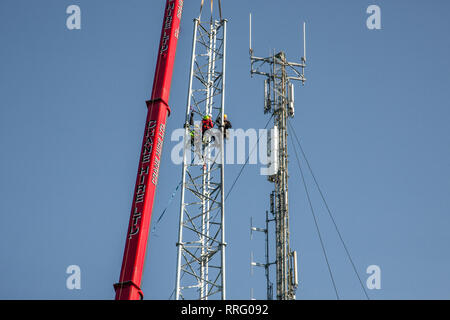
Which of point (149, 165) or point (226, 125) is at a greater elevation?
point (226, 125)

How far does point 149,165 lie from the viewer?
3816 cm

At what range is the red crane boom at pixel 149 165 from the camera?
3525 centimetres

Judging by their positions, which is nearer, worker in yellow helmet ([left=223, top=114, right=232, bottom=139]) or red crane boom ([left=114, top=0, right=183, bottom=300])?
red crane boom ([left=114, top=0, right=183, bottom=300])

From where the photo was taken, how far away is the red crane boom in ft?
116

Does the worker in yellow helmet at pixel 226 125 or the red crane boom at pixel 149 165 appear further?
the worker in yellow helmet at pixel 226 125

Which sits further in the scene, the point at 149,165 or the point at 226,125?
the point at 226,125
